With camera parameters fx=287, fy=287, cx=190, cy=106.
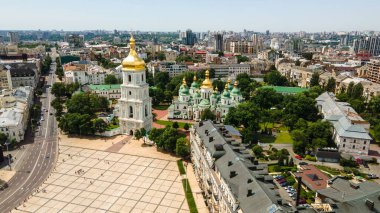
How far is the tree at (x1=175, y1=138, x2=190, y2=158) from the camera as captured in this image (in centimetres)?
7625

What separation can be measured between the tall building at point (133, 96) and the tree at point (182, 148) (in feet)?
60.1

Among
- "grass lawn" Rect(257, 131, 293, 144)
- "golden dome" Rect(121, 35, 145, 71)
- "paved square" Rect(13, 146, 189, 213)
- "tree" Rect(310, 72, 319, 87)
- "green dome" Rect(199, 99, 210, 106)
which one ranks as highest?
"golden dome" Rect(121, 35, 145, 71)

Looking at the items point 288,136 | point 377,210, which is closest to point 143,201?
point 377,210

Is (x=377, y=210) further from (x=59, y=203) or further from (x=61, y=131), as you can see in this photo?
(x=61, y=131)

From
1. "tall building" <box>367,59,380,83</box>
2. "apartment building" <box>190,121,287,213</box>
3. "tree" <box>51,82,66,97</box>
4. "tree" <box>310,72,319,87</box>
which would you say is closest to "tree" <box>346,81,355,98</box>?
"tree" <box>310,72,319,87</box>

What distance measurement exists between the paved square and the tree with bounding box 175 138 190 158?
Result: 3.65m

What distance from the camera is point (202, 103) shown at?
110 metres

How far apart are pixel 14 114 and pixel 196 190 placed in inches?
2692

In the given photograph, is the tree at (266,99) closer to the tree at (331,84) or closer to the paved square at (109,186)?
the tree at (331,84)

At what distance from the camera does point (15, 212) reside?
55906mm

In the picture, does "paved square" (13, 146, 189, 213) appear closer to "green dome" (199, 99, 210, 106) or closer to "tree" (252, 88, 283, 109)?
"green dome" (199, 99, 210, 106)

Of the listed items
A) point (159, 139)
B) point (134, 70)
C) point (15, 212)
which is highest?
point (134, 70)

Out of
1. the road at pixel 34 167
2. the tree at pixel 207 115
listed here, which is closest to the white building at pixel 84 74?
the road at pixel 34 167

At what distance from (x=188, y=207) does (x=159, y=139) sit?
92.1 feet
